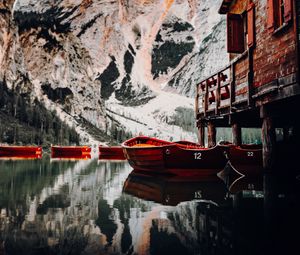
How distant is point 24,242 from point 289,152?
13843 mm

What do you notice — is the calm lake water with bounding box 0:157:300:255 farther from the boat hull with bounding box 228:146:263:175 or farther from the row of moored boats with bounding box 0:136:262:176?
the boat hull with bounding box 228:146:263:175

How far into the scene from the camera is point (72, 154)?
41906mm

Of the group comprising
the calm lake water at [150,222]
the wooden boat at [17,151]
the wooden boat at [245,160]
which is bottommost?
the calm lake water at [150,222]

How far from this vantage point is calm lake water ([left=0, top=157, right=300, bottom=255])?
4629mm

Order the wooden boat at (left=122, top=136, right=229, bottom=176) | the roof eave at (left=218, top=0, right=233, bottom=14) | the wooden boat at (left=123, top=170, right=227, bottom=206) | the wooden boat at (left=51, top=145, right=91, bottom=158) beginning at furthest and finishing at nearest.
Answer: the wooden boat at (left=51, top=145, right=91, bottom=158) < the roof eave at (left=218, top=0, right=233, bottom=14) < the wooden boat at (left=122, top=136, right=229, bottom=176) < the wooden boat at (left=123, top=170, right=227, bottom=206)

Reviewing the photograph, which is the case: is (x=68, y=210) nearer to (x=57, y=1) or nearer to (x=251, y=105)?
(x=251, y=105)

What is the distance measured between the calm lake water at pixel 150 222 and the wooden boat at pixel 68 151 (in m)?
29.6

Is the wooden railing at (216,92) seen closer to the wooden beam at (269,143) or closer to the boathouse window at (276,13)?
the wooden beam at (269,143)

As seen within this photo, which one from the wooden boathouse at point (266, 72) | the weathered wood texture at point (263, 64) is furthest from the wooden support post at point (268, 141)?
the weathered wood texture at point (263, 64)

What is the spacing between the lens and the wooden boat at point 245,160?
609 inches

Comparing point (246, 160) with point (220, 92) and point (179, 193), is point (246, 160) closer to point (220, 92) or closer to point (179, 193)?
point (220, 92)

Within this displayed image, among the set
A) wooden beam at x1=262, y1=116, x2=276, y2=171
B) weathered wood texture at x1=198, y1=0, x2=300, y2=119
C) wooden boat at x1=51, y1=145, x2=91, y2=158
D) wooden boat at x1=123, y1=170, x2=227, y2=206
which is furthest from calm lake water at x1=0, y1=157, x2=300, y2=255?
wooden boat at x1=51, y1=145, x2=91, y2=158

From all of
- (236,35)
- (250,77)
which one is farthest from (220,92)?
(250,77)

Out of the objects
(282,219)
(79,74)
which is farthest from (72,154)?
(79,74)
